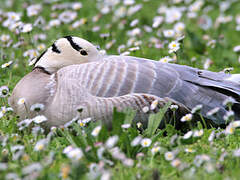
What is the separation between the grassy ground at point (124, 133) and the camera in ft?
10.9

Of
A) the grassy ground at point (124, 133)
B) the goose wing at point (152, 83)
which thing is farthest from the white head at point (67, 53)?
the grassy ground at point (124, 133)

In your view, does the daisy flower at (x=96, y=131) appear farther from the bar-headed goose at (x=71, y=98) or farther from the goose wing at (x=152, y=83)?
the goose wing at (x=152, y=83)

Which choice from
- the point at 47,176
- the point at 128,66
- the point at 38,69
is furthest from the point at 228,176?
the point at 38,69

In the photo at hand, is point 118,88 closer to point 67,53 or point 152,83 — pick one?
point 152,83

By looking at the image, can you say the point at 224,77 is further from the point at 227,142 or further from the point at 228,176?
the point at 228,176

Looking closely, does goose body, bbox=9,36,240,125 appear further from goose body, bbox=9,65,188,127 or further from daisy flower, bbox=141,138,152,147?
daisy flower, bbox=141,138,152,147

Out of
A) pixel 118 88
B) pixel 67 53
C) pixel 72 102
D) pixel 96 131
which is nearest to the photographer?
pixel 96 131

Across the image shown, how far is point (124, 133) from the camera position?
3.94 m

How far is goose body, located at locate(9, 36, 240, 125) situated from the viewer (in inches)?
177

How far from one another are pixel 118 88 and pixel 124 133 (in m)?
0.77

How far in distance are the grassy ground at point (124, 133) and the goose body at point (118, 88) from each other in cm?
25

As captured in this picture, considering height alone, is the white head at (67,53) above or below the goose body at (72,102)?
above

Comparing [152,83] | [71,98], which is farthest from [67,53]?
[152,83]

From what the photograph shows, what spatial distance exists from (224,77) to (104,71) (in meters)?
1.27
